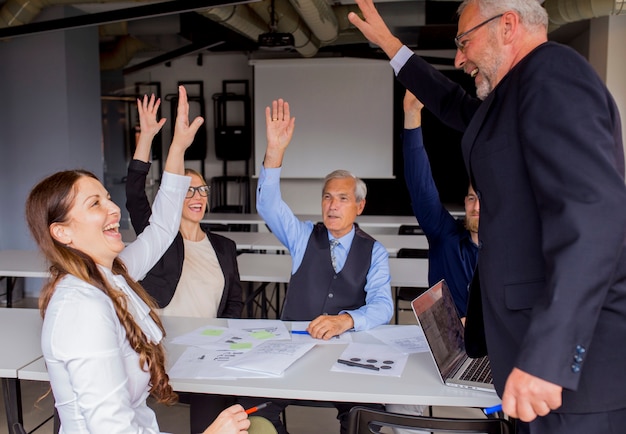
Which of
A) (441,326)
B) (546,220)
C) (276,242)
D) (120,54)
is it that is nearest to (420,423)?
(441,326)

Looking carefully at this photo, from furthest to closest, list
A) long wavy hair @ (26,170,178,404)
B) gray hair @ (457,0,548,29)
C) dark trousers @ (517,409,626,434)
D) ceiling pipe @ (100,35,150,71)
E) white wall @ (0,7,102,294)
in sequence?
ceiling pipe @ (100,35,150,71) < white wall @ (0,7,102,294) < long wavy hair @ (26,170,178,404) < gray hair @ (457,0,548,29) < dark trousers @ (517,409,626,434)

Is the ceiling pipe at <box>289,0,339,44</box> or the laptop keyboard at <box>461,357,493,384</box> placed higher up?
the ceiling pipe at <box>289,0,339,44</box>

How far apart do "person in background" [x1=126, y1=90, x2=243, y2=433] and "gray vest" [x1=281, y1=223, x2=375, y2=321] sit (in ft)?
1.19

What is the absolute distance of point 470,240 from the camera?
295cm

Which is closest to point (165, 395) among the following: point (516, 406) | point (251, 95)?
point (516, 406)

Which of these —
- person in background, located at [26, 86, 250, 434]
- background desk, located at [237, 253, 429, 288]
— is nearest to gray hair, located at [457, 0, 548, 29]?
person in background, located at [26, 86, 250, 434]

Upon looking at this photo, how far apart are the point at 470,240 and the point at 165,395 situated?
177 cm

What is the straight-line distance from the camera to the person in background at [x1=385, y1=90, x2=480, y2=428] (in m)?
2.76

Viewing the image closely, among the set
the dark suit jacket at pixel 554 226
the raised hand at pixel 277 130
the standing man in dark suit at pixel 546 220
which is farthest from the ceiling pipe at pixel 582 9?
the dark suit jacket at pixel 554 226

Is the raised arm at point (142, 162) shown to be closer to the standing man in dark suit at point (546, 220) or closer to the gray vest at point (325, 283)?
the gray vest at point (325, 283)

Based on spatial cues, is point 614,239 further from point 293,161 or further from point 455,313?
point 293,161

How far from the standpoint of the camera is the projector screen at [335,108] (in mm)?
9648

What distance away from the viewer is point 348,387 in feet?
5.92

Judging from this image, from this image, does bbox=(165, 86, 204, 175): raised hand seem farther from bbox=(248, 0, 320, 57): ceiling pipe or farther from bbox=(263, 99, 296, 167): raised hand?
bbox=(248, 0, 320, 57): ceiling pipe
